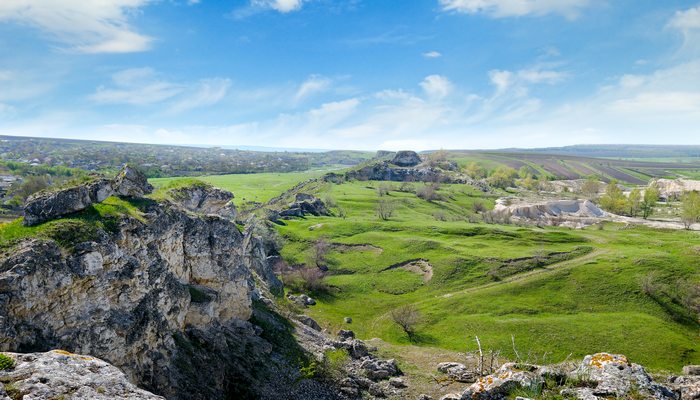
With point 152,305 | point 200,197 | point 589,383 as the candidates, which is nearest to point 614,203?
point 200,197

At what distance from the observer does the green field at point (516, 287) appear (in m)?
61.2

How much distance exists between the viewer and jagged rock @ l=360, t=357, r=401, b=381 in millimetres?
46719

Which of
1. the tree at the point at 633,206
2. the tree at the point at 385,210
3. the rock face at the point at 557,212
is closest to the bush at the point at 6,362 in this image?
the tree at the point at 385,210

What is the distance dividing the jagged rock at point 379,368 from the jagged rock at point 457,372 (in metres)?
5.74

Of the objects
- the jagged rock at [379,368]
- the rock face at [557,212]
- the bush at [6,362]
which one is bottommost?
the jagged rock at [379,368]

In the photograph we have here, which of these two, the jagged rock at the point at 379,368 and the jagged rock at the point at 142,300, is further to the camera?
the jagged rock at the point at 379,368

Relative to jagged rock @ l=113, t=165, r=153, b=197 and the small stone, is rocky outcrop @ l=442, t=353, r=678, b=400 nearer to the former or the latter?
the small stone

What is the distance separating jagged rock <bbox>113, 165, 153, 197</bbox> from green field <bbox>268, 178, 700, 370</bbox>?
134ft

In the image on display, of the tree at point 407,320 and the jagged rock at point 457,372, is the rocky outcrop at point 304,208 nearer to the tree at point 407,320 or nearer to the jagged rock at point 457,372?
the tree at point 407,320

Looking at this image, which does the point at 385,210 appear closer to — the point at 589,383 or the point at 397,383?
the point at 397,383

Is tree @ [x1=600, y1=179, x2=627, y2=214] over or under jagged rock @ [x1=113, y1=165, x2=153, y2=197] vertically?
under

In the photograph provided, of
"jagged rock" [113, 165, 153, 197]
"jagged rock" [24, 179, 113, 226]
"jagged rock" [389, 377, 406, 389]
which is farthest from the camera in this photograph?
"jagged rock" [389, 377, 406, 389]

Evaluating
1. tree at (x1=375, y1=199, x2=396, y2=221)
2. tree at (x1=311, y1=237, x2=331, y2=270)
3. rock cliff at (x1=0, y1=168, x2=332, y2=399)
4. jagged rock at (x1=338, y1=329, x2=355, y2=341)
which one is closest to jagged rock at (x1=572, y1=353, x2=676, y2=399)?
rock cliff at (x1=0, y1=168, x2=332, y2=399)

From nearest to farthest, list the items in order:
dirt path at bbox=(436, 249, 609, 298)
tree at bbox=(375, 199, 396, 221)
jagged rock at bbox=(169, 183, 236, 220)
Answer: jagged rock at bbox=(169, 183, 236, 220) < dirt path at bbox=(436, 249, 609, 298) < tree at bbox=(375, 199, 396, 221)
